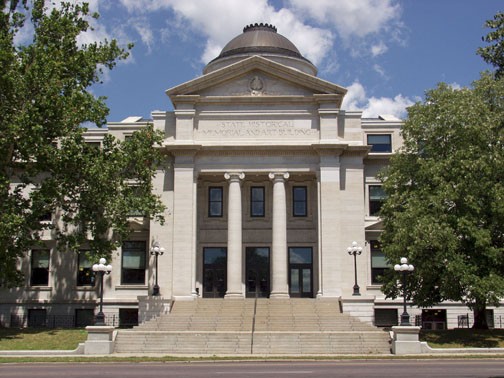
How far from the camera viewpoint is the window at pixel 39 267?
49.2 metres

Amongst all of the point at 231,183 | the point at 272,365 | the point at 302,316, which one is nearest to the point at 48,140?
the point at 231,183

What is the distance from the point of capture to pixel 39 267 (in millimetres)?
49438

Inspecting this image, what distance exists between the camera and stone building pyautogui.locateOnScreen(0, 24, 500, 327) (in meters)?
45.5

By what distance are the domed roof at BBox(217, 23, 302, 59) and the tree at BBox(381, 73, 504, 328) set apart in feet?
66.2

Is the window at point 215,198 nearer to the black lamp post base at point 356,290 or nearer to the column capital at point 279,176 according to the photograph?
the column capital at point 279,176

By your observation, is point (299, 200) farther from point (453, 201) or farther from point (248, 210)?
point (453, 201)

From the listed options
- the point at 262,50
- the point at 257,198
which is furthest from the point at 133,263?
the point at 262,50

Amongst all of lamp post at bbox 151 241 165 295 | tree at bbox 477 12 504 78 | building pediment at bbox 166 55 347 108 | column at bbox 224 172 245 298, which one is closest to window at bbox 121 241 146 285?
lamp post at bbox 151 241 165 295

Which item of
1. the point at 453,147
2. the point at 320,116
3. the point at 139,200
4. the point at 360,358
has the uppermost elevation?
the point at 320,116

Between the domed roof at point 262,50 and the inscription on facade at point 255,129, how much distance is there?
1097 cm

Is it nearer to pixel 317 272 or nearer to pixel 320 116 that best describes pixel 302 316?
pixel 317 272

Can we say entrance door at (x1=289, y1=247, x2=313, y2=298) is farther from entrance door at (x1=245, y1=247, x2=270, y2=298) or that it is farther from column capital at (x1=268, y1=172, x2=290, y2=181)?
column capital at (x1=268, y1=172, x2=290, y2=181)

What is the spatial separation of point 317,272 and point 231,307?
7.98m

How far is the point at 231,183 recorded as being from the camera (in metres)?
46.3
